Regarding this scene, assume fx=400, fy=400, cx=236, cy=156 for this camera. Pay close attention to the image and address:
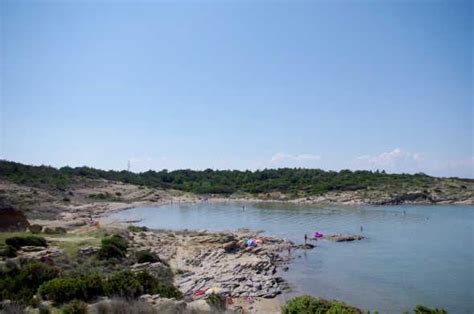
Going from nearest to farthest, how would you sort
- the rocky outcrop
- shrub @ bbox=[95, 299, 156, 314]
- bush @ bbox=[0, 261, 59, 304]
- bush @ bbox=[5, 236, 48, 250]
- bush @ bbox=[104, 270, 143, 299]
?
shrub @ bbox=[95, 299, 156, 314] → the rocky outcrop → bush @ bbox=[0, 261, 59, 304] → bush @ bbox=[104, 270, 143, 299] → bush @ bbox=[5, 236, 48, 250]

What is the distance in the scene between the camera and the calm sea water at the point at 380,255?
89.1 feet

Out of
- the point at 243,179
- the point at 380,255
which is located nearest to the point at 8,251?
the point at 380,255

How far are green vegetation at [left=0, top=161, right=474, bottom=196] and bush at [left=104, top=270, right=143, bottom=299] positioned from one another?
8451 centimetres

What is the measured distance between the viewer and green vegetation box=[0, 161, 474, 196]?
106 m

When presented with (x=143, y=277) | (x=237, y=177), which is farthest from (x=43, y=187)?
(x=143, y=277)

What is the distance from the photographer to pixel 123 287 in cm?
1766

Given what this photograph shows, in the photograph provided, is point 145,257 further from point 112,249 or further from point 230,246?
point 230,246

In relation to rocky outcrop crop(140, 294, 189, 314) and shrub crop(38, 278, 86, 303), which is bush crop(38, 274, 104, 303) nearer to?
shrub crop(38, 278, 86, 303)

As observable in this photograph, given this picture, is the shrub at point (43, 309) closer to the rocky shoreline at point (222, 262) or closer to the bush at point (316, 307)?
the rocky shoreline at point (222, 262)

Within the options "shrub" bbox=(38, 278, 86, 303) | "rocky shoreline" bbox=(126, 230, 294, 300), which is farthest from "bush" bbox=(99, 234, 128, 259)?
"shrub" bbox=(38, 278, 86, 303)

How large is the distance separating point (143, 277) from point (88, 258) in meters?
9.60

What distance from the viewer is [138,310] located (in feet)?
43.7

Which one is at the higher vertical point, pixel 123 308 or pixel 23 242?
pixel 23 242

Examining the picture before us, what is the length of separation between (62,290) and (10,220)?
80.8 ft
